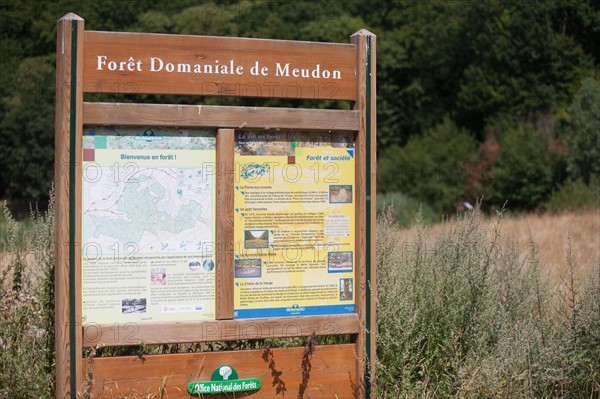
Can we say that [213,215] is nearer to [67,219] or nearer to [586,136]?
[67,219]

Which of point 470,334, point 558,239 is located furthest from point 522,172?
point 470,334

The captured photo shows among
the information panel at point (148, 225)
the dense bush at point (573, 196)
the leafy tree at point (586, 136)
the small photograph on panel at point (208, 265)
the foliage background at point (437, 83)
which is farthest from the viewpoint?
the foliage background at point (437, 83)

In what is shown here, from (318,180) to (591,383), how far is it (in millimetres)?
2713

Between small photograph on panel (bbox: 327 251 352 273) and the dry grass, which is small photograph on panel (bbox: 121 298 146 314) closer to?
small photograph on panel (bbox: 327 251 352 273)

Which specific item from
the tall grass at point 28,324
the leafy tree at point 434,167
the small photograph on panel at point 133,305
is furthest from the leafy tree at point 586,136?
the small photograph on panel at point 133,305

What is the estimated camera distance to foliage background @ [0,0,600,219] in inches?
1501

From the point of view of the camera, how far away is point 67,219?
4805 millimetres

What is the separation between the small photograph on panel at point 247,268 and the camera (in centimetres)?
518

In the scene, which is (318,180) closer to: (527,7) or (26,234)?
(26,234)

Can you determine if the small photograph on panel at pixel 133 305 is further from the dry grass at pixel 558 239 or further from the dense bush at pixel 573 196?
the dense bush at pixel 573 196

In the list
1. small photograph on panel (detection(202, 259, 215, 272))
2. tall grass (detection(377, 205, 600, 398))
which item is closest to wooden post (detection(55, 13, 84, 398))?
small photograph on panel (detection(202, 259, 215, 272))

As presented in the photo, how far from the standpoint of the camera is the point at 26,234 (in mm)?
6621

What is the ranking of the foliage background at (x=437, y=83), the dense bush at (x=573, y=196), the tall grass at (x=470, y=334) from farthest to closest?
1. the foliage background at (x=437, y=83)
2. the dense bush at (x=573, y=196)
3. the tall grass at (x=470, y=334)

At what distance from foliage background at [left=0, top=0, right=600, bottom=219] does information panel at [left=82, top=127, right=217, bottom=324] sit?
1204 inches
